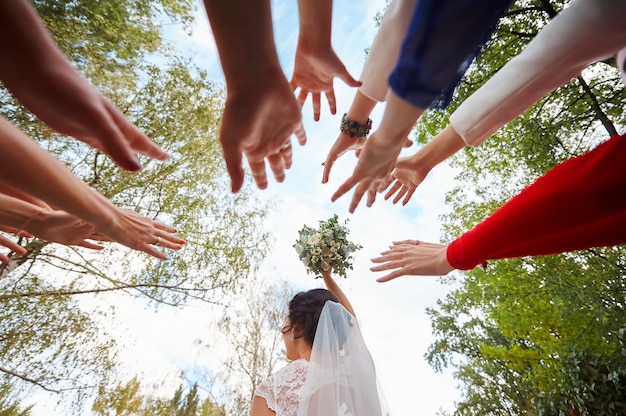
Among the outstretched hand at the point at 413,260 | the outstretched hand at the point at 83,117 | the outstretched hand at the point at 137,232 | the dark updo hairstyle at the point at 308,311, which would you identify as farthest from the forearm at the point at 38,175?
the dark updo hairstyle at the point at 308,311

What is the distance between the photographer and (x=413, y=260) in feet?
6.21

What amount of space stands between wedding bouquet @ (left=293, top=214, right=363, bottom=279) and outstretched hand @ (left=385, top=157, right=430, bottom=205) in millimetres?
3013

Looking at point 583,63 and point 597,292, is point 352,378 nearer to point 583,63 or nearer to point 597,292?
point 583,63

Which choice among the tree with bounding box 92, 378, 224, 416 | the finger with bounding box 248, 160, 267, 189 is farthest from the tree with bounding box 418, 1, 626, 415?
the tree with bounding box 92, 378, 224, 416

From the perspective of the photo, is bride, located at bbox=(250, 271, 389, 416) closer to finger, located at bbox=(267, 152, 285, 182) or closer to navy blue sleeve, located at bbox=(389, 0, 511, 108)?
finger, located at bbox=(267, 152, 285, 182)

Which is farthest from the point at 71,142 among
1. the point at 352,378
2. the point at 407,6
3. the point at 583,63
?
the point at 583,63

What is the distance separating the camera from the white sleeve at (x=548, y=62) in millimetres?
993

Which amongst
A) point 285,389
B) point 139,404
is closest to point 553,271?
point 285,389

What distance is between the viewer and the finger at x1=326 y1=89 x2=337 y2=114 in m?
1.66

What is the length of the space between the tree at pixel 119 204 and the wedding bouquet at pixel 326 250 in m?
4.29

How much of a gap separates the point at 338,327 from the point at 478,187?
26.5ft

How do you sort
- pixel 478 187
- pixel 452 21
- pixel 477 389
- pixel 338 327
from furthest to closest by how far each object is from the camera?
pixel 477 389
pixel 478 187
pixel 338 327
pixel 452 21

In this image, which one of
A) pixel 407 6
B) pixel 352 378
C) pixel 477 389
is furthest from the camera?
pixel 477 389

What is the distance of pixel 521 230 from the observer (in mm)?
1267
